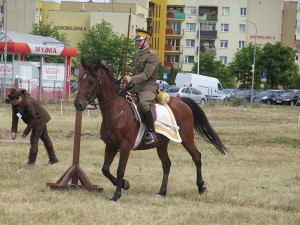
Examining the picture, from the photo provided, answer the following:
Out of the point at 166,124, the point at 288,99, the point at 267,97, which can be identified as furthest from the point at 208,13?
the point at 166,124

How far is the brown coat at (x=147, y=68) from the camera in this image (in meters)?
10.8

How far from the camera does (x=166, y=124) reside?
1110 cm

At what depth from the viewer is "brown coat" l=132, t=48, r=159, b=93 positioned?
1077 centimetres

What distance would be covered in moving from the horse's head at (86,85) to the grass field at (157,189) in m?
1.39

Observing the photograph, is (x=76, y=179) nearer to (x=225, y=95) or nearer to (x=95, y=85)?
(x=95, y=85)

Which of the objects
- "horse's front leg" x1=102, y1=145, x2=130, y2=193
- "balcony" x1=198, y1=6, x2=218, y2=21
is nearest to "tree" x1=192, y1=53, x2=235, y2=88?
"balcony" x1=198, y1=6, x2=218, y2=21

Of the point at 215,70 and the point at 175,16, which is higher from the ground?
the point at 175,16

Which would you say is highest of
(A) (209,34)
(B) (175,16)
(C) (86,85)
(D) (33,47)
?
(B) (175,16)

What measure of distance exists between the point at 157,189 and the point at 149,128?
1.41m

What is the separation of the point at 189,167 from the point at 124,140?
4807 mm

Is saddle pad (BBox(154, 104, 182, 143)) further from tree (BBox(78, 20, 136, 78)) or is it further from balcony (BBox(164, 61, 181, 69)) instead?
balcony (BBox(164, 61, 181, 69))

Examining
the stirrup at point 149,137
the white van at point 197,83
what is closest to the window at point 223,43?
the white van at point 197,83

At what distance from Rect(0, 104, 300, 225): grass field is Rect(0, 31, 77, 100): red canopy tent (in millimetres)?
26852

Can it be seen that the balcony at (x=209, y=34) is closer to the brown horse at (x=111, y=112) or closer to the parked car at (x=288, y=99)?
the parked car at (x=288, y=99)
